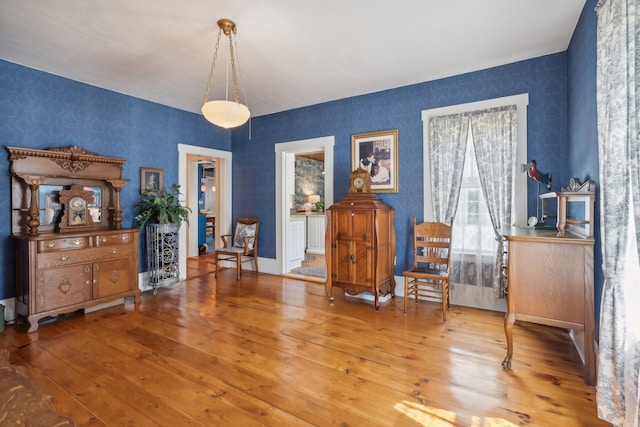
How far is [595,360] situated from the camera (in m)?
2.15

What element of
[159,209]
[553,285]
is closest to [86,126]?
[159,209]

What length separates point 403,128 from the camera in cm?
414

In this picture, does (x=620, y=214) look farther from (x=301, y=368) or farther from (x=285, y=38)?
(x=285, y=38)

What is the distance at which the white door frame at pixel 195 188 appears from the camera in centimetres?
506

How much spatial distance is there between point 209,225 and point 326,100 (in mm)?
5393

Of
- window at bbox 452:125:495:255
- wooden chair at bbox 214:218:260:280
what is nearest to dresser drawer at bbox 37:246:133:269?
wooden chair at bbox 214:218:260:280

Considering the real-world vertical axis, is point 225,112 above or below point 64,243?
above

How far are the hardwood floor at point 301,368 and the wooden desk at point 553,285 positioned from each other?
353 mm

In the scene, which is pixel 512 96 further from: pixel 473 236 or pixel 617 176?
pixel 617 176

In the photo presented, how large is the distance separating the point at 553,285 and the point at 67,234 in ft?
14.9

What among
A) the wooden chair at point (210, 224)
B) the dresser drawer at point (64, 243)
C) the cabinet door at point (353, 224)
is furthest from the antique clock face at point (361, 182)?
the wooden chair at point (210, 224)

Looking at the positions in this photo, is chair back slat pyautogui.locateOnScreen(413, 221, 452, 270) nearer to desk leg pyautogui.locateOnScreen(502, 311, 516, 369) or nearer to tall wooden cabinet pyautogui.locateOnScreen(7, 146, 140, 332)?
desk leg pyautogui.locateOnScreen(502, 311, 516, 369)

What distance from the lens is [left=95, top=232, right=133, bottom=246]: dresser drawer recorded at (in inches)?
142

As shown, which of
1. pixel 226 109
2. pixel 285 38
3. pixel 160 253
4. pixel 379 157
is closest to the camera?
pixel 226 109
